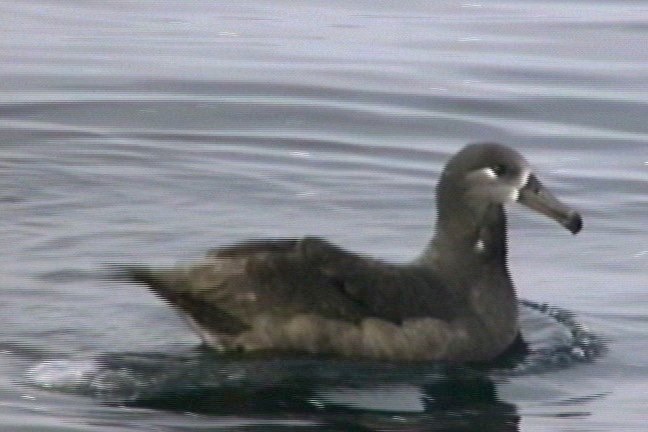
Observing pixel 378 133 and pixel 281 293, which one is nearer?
pixel 281 293

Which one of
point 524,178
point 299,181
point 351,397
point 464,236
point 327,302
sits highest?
point 299,181

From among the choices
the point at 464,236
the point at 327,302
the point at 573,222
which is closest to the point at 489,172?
the point at 464,236

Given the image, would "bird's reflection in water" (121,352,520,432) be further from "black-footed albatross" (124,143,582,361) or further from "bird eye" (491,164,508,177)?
"bird eye" (491,164,508,177)

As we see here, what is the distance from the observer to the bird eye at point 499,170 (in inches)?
472

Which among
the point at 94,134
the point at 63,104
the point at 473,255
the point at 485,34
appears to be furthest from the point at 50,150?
the point at 485,34

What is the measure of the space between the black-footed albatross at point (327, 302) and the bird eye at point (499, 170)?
0.5 inches

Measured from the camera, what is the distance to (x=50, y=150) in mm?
17016

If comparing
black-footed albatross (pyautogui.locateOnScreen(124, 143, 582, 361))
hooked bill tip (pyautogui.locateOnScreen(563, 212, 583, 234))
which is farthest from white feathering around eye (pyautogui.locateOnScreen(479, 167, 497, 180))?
hooked bill tip (pyautogui.locateOnScreen(563, 212, 583, 234))

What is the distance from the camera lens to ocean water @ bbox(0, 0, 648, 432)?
A: 11078 millimetres

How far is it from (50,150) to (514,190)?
604 centimetres

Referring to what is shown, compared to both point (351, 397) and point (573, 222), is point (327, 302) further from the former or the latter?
point (573, 222)

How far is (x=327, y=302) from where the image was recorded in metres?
11.3

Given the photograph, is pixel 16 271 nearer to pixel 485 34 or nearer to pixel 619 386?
pixel 619 386

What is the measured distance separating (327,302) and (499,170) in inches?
54.6
